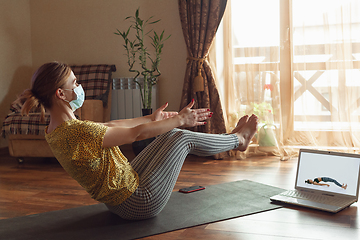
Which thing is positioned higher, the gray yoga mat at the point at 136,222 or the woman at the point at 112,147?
the woman at the point at 112,147

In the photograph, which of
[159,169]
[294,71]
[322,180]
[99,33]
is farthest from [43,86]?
[99,33]

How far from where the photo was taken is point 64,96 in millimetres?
1467

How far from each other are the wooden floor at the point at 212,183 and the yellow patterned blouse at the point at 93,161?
280 mm

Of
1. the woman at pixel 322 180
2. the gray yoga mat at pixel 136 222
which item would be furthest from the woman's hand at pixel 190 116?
the woman at pixel 322 180

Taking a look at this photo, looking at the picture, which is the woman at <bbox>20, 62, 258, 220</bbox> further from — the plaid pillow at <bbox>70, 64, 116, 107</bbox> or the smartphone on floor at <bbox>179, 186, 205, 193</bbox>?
the plaid pillow at <bbox>70, 64, 116, 107</bbox>

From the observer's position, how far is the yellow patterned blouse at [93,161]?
1.40m

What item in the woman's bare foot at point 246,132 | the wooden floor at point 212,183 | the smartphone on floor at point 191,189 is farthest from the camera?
the smartphone on floor at point 191,189

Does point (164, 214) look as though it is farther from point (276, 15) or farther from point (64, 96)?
point (276, 15)

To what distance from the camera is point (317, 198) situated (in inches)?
74.6

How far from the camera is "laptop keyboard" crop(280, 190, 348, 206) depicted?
71.8 inches

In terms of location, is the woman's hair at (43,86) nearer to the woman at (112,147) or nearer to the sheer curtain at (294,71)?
the woman at (112,147)

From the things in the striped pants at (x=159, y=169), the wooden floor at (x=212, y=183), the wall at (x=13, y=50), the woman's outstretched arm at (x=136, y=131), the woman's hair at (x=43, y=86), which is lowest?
the wooden floor at (x=212, y=183)

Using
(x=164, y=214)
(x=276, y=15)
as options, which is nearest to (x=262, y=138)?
(x=276, y=15)

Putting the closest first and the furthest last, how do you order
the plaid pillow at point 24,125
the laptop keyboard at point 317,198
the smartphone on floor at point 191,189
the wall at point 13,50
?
the laptop keyboard at point 317,198, the smartphone on floor at point 191,189, the plaid pillow at point 24,125, the wall at point 13,50
